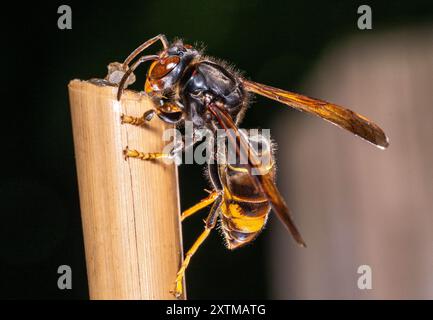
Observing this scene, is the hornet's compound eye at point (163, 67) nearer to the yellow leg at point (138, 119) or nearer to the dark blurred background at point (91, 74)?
the yellow leg at point (138, 119)

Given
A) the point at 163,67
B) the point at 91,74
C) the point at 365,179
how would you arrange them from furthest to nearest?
the point at 91,74 < the point at 365,179 < the point at 163,67

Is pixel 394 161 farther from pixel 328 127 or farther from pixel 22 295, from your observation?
pixel 22 295

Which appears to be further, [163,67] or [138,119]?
[163,67]

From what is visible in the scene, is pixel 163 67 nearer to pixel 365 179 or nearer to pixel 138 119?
pixel 138 119

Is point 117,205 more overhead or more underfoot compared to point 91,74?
more underfoot

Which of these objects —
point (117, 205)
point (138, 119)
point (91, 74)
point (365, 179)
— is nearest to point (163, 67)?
point (138, 119)

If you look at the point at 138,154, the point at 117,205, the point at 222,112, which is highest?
the point at 222,112
